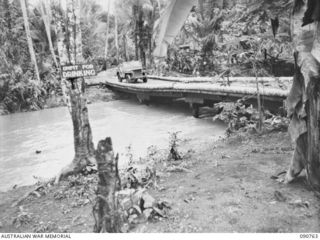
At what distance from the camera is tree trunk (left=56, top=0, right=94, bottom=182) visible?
17.2 feet

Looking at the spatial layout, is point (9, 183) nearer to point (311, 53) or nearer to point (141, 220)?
point (141, 220)

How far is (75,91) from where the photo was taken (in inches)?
208

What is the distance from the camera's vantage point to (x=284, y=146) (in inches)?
204

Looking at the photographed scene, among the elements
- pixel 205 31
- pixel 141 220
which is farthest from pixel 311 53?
pixel 205 31

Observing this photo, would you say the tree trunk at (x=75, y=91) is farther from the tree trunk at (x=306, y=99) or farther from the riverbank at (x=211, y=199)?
the tree trunk at (x=306, y=99)

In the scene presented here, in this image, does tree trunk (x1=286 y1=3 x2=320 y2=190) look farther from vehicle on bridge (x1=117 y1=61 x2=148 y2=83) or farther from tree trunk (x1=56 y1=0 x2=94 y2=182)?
vehicle on bridge (x1=117 y1=61 x2=148 y2=83)

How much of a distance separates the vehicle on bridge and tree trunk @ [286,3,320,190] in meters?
13.7

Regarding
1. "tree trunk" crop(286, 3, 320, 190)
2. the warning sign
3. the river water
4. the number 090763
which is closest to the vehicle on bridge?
the river water

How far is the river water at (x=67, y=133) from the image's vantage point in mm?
7487

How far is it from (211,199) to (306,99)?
1.33 metres

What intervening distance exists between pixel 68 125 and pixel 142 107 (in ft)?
12.2

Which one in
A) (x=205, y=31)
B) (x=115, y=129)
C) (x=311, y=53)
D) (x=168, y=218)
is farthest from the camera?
(x=205, y=31)

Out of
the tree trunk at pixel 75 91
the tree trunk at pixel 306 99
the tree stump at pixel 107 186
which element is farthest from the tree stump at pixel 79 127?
the tree trunk at pixel 306 99

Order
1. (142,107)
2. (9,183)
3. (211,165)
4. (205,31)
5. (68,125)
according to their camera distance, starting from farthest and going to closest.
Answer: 1. (205,31)
2. (142,107)
3. (68,125)
4. (9,183)
5. (211,165)
